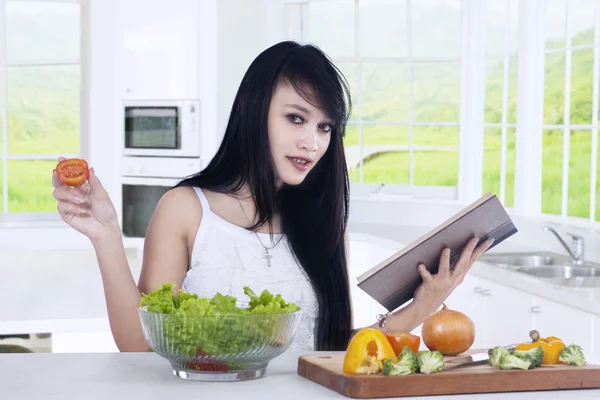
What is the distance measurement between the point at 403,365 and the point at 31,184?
22.4 ft

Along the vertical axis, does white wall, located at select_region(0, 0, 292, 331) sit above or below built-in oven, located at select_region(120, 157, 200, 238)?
above

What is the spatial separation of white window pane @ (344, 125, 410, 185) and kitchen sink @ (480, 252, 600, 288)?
1.66 m

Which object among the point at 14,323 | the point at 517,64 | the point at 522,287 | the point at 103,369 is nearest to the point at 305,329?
the point at 103,369

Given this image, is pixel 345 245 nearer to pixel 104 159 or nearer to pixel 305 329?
pixel 305 329

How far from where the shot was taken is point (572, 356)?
5.76ft

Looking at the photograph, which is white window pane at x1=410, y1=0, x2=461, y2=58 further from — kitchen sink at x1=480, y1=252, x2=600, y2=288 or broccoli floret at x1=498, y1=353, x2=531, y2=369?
broccoli floret at x1=498, y1=353, x2=531, y2=369

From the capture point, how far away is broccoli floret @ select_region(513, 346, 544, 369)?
1.71m

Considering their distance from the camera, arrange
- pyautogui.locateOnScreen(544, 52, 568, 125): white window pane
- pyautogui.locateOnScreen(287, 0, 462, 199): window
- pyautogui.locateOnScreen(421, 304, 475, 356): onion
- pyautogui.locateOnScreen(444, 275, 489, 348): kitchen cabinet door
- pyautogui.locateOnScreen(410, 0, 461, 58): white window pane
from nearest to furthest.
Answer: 1. pyautogui.locateOnScreen(421, 304, 475, 356): onion
2. pyautogui.locateOnScreen(444, 275, 489, 348): kitchen cabinet door
3. pyautogui.locateOnScreen(287, 0, 462, 199): window
4. pyautogui.locateOnScreen(410, 0, 461, 58): white window pane
5. pyautogui.locateOnScreen(544, 52, 568, 125): white window pane

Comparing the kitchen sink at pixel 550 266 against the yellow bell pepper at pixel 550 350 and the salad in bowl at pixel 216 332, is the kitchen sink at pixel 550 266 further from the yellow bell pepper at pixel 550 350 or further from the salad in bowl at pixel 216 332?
the salad in bowl at pixel 216 332

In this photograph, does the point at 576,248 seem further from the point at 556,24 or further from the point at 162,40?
the point at 556,24

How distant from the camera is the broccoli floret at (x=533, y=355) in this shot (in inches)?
67.2

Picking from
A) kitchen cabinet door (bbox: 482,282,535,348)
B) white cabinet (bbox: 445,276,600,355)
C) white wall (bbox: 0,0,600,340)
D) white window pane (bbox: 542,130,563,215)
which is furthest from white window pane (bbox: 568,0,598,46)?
kitchen cabinet door (bbox: 482,282,535,348)

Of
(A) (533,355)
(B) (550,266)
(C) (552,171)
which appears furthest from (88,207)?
(C) (552,171)

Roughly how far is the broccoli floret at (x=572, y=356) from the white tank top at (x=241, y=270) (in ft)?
2.32
